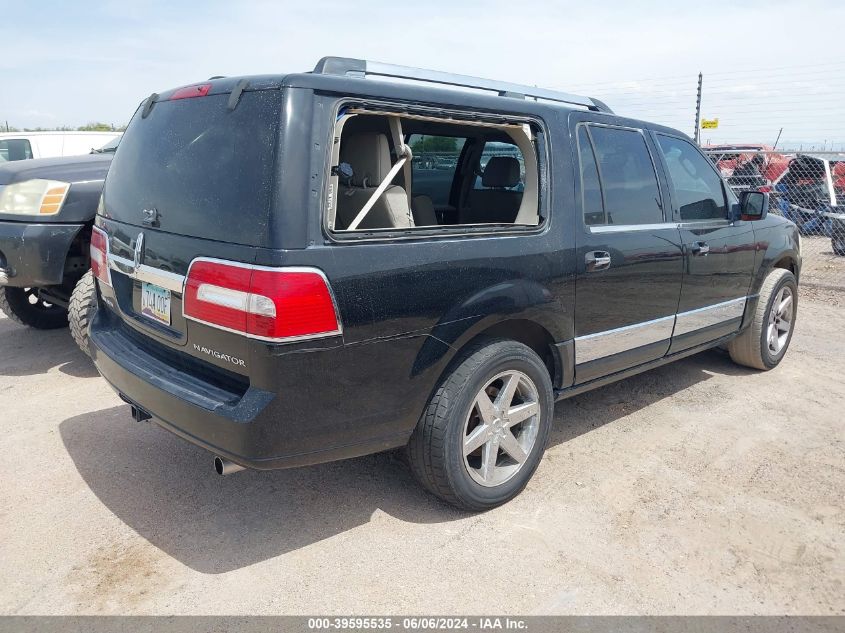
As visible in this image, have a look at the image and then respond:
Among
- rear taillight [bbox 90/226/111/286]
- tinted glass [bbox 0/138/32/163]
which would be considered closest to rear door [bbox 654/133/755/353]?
rear taillight [bbox 90/226/111/286]

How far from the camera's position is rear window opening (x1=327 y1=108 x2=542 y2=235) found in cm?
295

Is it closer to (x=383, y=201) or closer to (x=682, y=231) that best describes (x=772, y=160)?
(x=682, y=231)

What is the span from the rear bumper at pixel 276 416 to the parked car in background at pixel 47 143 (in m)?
9.36

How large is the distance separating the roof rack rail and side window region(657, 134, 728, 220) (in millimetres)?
584

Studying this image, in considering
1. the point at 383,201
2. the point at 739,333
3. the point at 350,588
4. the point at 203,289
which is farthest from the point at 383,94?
the point at 739,333

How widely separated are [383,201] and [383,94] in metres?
0.53

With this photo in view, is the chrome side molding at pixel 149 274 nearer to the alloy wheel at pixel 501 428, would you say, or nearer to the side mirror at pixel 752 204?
the alloy wheel at pixel 501 428

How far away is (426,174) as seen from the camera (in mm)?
4688

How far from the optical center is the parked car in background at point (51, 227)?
4.54m

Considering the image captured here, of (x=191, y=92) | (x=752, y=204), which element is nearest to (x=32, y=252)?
(x=191, y=92)

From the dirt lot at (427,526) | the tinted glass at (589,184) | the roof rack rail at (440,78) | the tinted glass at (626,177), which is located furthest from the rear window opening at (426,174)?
the dirt lot at (427,526)

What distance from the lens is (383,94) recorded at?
2.67 m

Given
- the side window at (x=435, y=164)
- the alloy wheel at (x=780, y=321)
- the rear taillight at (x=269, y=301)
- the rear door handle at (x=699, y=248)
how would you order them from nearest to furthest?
1. the rear taillight at (x=269, y=301)
2. the rear door handle at (x=699, y=248)
3. the side window at (x=435, y=164)
4. the alloy wheel at (x=780, y=321)

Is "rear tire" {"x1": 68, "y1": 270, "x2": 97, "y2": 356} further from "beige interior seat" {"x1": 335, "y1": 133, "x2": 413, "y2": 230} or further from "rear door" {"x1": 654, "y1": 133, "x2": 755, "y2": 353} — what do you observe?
"rear door" {"x1": 654, "y1": 133, "x2": 755, "y2": 353}
